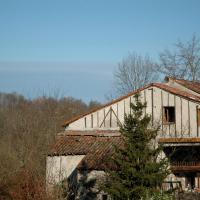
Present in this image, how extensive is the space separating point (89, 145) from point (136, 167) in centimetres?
894

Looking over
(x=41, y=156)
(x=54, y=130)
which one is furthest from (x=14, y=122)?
(x=41, y=156)

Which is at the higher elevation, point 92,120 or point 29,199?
point 92,120

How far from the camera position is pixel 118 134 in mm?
24547

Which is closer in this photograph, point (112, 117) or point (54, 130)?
point (112, 117)

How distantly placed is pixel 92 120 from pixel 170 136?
4831 mm

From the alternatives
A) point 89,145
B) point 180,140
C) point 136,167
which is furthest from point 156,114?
point 136,167

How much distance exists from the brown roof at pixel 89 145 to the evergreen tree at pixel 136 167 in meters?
6.30

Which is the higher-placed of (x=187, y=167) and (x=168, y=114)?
(x=168, y=114)

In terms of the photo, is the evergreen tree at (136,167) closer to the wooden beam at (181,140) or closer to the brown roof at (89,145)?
the brown roof at (89,145)

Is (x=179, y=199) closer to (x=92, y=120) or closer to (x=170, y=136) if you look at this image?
(x=170, y=136)

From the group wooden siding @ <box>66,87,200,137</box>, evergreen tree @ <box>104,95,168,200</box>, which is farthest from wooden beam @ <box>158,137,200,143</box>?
evergreen tree @ <box>104,95,168,200</box>

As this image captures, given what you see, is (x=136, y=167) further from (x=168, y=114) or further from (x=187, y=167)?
(x=187, y=167)

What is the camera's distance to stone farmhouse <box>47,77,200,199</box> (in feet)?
77.8

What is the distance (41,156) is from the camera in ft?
109
